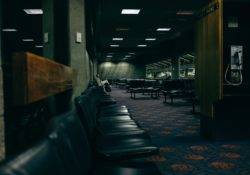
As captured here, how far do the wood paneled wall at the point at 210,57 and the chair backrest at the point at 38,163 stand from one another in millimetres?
4079

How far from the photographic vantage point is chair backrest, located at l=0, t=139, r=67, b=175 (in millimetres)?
709

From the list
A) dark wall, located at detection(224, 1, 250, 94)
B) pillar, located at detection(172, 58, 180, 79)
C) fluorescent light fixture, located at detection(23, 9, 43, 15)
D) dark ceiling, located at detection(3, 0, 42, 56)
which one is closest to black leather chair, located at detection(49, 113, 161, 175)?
dark wall, located at detection(224, 1, 250, 94)

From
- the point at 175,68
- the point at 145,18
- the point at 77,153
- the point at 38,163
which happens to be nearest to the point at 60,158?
the point at 38,163

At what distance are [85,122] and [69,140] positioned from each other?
0.86 meters

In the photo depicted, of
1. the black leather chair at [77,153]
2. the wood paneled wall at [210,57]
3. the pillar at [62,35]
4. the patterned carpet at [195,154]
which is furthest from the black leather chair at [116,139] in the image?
the wood paneled wall at [210,57]

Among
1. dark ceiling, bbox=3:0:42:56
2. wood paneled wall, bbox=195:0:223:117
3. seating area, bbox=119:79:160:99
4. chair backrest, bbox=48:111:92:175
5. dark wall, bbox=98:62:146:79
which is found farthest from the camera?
dark wall, bbox=98:62:146:79

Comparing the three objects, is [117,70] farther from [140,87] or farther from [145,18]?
[145,18]

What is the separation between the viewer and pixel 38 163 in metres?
0.84

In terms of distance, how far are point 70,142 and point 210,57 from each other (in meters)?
4.15

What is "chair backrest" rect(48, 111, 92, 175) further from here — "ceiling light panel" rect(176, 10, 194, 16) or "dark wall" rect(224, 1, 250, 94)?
"ceiling light panel" rect(176, 10, 194, 16)

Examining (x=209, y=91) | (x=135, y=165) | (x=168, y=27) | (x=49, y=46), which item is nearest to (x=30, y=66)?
(x=135, y=165)

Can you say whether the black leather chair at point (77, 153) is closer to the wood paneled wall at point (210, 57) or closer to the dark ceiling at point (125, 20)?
the wood paneled wall at point (210, 57)

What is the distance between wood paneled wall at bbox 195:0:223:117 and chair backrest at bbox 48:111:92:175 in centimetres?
357

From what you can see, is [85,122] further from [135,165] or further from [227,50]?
[227,50]
